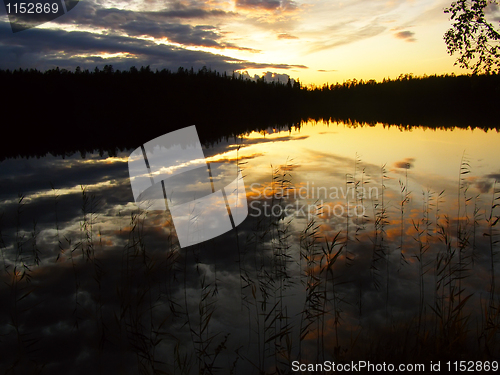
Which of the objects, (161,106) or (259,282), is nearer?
(259,282)

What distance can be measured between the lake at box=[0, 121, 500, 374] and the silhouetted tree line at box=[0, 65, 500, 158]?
12.9 m

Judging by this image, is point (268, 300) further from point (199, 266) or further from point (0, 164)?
point (0, 164)

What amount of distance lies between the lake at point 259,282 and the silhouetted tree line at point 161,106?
1286 cm

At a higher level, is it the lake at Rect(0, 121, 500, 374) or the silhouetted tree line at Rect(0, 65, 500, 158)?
the silhouetted tree line at Rect(0, 65, 500, 158)

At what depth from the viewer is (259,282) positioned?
511 cm

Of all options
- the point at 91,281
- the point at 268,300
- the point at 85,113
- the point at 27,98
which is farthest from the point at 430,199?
the point at 27,98

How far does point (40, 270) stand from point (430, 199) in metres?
8.44

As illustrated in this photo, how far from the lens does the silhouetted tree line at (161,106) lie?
25061 mm

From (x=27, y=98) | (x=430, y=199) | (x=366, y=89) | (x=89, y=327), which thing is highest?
(x=366, y=89)

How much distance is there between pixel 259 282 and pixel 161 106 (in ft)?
170

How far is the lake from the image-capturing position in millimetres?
3635

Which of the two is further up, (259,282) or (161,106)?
(161,106)

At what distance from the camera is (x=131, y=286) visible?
500cm

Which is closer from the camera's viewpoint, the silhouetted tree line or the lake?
the lake
